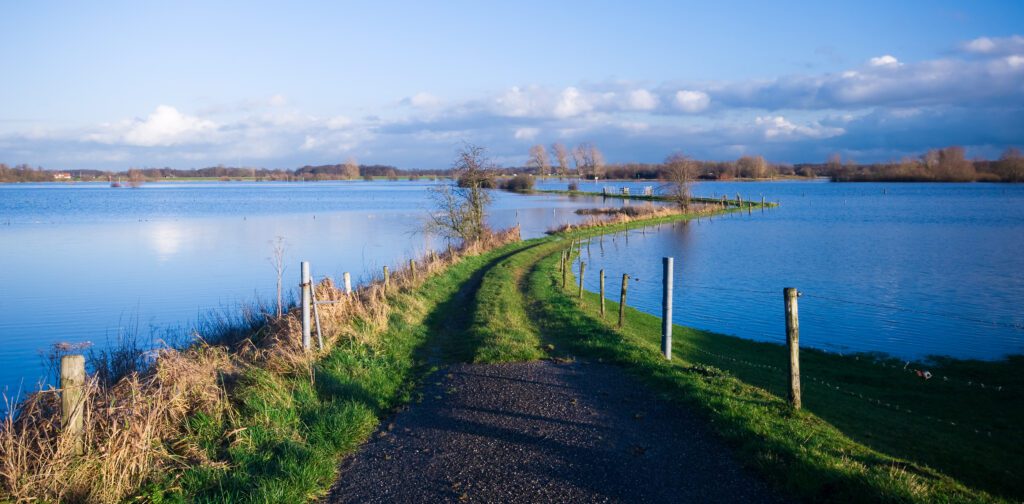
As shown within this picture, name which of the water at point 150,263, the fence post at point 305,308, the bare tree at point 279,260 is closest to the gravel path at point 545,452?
the fence post at point 305,308

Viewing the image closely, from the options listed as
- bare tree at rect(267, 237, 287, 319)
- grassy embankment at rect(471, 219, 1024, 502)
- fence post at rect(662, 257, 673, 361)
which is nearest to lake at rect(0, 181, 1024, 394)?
bare tree at rect(267, 237, 287, 319)

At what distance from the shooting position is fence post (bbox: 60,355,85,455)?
6469mm

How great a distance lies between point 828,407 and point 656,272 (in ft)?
64.7

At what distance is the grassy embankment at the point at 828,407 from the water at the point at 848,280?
2525mm

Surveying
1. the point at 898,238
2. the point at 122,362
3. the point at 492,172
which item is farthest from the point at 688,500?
the point at 898,238

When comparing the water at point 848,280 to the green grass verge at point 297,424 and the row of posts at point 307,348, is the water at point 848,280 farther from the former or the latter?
the green grass verge at point 297,424

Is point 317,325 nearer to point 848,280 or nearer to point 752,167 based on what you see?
point 848,280

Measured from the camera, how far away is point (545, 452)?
7.18 meters

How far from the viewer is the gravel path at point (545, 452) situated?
6.30 metres

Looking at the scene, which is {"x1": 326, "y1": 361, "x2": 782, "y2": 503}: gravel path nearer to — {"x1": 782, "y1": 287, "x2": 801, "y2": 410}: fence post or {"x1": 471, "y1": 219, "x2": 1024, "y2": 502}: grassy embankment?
{"x1": 471, "y1": 219, "x2": 1024, "y2": 502}: grassy embankment

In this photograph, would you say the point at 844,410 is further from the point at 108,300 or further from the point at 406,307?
the point at 108,300

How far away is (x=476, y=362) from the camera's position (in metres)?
11.5

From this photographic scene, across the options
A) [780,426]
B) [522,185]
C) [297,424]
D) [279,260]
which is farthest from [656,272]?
[522,185]

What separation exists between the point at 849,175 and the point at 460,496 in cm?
20620
